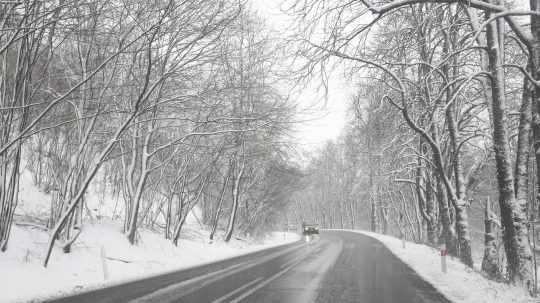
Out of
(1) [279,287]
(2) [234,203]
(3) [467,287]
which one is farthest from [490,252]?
(2) [234,203]

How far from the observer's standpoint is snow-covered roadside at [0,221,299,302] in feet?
30.3

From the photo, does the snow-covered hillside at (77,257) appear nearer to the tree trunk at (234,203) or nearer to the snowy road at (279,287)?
the snowy road at (279,287)

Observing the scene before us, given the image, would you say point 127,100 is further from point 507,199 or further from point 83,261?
point 507,199

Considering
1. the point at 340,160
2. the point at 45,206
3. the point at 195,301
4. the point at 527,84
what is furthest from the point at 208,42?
the point at 340,160

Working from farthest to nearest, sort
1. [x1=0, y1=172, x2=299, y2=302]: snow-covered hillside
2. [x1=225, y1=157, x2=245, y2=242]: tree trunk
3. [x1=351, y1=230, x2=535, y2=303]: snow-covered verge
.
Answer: [x1=225, y1=157, x2=245, y2=242]: tree trunk, [x1=0, y1=172, x2=299, y2=302]: snow-covered hillside, [x1=351, y1=230, x2=535, y2=303]: snow-covered verge

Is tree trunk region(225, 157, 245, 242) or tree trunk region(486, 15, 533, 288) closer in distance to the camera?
tree trunk region(486, 15, 533, 288)

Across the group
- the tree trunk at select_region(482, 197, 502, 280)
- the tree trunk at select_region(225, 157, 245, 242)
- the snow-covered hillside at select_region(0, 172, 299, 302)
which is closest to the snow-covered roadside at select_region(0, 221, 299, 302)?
the snow-covered hillside at select_region(0, 172, 299, 302)

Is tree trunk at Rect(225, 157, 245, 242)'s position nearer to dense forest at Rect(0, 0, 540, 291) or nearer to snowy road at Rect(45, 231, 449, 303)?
dense forest at Rect(0, 0, 540, 291)

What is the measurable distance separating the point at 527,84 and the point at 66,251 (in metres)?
13.1

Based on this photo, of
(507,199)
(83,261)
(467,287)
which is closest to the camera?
(507,199)

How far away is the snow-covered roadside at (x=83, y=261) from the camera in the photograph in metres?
9.25

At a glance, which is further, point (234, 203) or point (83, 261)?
point (234, 203)

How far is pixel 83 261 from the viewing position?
39.9ft

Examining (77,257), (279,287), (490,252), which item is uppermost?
(490,252)
